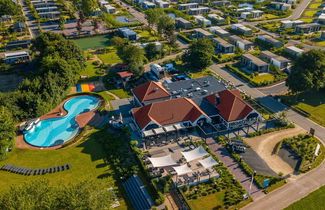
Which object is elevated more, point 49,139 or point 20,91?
point 20,91

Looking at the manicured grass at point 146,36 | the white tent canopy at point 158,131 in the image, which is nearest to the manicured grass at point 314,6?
the manicured grass at point 146,36

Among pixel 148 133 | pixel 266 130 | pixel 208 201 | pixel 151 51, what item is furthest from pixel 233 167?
pixel 151 51

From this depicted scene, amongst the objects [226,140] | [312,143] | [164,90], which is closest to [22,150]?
[164,90]

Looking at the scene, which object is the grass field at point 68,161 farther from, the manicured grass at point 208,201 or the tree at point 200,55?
the tree at point 200,55

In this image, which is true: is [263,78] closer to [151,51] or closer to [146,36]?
[151,51]

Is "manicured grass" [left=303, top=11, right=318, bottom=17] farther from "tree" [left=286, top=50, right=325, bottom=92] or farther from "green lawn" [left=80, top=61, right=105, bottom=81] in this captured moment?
"green lawn" [left=80, top=61, right=105, bottom=81]

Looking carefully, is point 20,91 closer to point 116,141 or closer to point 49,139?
point 49,139
